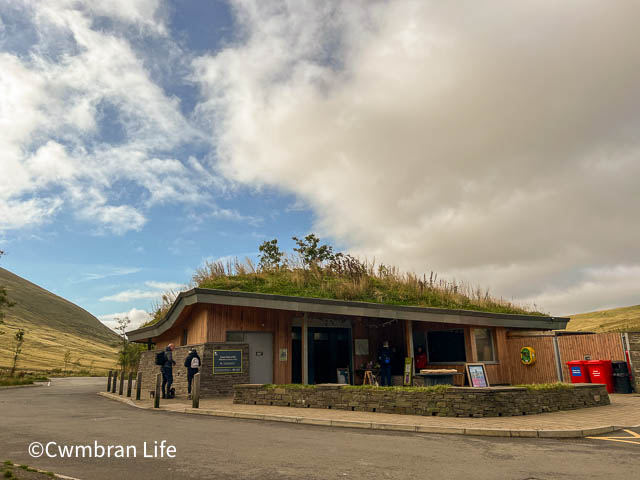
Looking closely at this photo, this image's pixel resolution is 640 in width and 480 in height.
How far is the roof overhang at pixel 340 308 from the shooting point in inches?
647

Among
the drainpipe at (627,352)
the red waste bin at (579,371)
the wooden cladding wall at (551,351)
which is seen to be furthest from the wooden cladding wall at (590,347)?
the red waste bin at (579,371)

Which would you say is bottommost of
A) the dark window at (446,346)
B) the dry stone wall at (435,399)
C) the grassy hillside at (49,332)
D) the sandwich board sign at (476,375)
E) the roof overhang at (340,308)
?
the dry stone wall at (435,399)

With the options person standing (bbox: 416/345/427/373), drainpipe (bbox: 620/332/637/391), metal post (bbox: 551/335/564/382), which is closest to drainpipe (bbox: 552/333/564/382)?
metal post (bbox: 551/335/564/382)

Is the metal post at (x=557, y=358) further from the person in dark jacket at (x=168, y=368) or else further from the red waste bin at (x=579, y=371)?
the person in dark jacket at (x=168, y=368)

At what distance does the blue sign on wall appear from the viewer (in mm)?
16375

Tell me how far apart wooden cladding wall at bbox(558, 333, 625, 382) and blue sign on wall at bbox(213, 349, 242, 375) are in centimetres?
1263

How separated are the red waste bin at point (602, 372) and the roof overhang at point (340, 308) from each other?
420 cm

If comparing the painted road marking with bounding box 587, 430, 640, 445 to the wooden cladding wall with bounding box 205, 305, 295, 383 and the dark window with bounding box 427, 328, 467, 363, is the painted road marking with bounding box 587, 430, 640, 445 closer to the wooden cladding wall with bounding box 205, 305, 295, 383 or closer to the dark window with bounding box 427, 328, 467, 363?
the dark window with bounding box 427, 328, 467, 363

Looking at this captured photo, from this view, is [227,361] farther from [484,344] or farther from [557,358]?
[557,358]

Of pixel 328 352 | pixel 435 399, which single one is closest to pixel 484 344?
pixel 328 352

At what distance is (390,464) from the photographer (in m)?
6.27

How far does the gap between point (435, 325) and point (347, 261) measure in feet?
21.6

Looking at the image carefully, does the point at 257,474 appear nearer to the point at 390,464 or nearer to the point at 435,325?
the point at 390,464

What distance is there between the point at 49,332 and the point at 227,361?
436 ft
